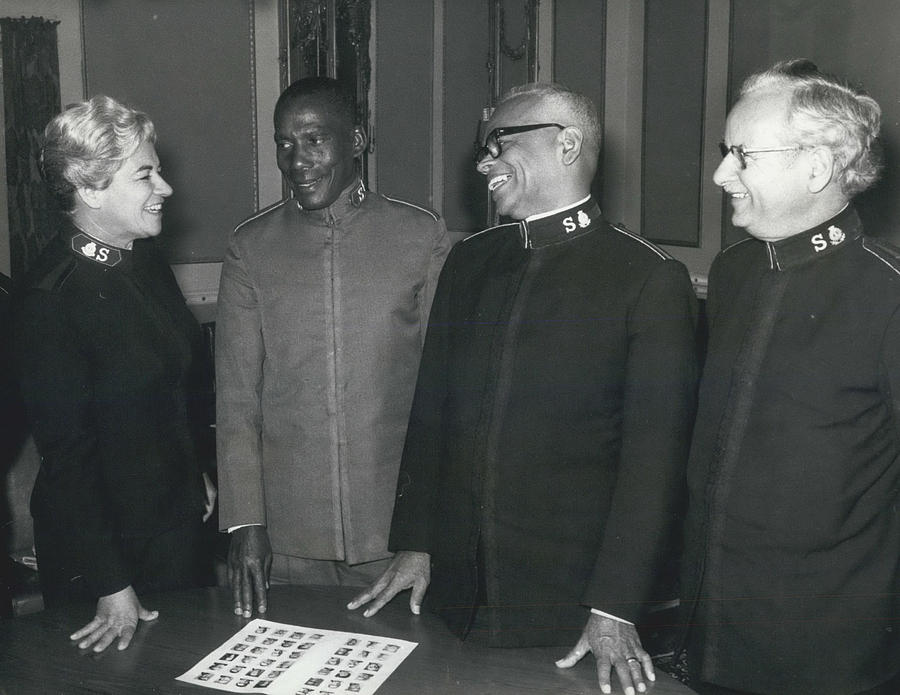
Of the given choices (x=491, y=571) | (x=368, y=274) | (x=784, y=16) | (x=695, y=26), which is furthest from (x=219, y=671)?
(x=695, y=26)

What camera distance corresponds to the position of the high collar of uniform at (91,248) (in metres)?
2.01

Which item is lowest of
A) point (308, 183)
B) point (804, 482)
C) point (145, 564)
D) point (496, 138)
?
point (145, 564)

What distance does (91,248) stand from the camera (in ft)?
6.64

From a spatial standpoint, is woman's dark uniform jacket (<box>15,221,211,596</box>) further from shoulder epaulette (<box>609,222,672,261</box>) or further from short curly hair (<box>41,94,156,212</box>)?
shoulder epaulette (<box>609,222,672,261</box>)

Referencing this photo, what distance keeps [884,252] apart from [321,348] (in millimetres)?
1156

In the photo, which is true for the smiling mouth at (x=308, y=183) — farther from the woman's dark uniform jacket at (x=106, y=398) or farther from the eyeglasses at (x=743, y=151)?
the eyeglasses at (x=743, y=151)

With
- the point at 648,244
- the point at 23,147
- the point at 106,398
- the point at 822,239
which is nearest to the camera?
the point at 822,239

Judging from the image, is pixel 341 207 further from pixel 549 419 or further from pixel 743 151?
pixel 743 151

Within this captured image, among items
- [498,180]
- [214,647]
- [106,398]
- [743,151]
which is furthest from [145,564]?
[743,151]

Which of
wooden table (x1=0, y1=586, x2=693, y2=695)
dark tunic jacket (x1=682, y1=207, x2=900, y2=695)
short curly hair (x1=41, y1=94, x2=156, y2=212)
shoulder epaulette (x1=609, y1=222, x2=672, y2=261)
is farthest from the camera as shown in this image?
short curly hair (x1=41, y1=94, x2=156, y2=212)

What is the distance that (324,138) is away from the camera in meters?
2.10

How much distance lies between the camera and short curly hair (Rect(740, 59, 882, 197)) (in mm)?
1588

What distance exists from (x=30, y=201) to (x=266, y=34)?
1987 mm

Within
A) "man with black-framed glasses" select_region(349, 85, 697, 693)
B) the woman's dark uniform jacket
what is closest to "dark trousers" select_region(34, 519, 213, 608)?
the woman's dark uniform jacket
